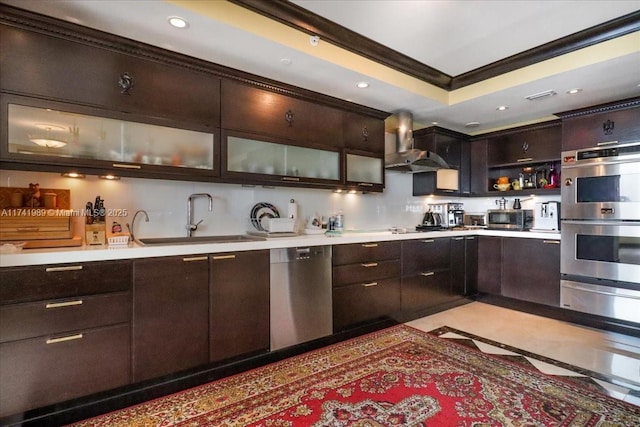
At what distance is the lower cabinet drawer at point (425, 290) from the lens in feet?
11.1

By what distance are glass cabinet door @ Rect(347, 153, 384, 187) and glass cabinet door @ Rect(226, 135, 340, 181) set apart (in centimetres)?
20

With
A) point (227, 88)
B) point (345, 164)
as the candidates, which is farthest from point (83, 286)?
point (345, 164)

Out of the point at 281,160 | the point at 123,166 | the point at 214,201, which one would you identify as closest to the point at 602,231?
the point at 281,160

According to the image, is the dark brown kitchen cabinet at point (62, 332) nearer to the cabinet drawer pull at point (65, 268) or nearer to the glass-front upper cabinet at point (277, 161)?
the cabinet drawer pull at point (65, 268)

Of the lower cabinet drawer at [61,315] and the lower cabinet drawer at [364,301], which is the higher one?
the lower cabinet drawer at [61,315]

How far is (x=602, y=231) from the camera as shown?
3195 mm

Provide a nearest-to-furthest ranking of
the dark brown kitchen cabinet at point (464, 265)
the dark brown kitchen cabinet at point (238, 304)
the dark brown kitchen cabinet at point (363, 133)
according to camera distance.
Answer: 1. the dark brown kitchen cabinet at point (238, 304)
2. the dark brown kitchen cabinet at point (363, 133)
3. the dark brown kitchen cabinet at point (464, 265)

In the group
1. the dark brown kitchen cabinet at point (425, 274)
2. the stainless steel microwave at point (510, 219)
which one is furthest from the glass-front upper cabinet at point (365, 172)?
the stainless steel microwave at point (510, 219)

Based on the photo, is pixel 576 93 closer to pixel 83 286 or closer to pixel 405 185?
pixel 405 185

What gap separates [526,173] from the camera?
438 centimetres

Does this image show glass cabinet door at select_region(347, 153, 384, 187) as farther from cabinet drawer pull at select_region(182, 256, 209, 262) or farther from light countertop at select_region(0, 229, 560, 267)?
cabinet drawer pull at select_region(182, 256, 209, 262)

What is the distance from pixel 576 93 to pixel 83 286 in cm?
431

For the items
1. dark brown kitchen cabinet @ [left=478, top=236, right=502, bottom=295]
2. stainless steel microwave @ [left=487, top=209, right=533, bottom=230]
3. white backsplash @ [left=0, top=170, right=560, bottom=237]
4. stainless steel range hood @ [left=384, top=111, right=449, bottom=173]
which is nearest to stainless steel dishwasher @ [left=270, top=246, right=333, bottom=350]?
white backsplash @ [left=0, top=170, right=560, bottom=237]

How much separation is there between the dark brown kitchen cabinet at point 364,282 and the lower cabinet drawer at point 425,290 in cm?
15
